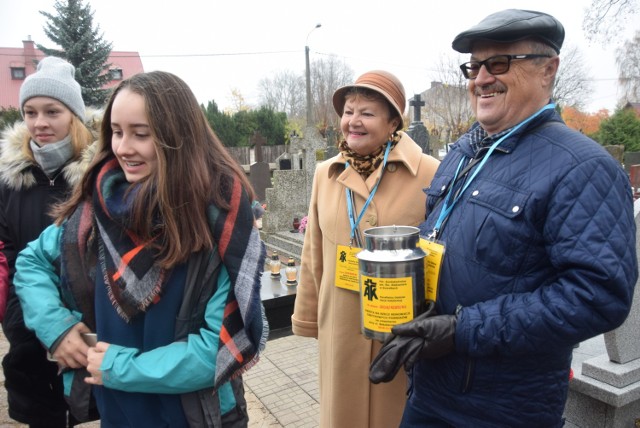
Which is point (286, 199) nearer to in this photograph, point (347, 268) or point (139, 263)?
point (347, 268)

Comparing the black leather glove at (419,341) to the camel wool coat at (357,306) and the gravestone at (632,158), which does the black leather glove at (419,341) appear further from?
the gravestone at (632,158)

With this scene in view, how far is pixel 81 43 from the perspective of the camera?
76.1 ft

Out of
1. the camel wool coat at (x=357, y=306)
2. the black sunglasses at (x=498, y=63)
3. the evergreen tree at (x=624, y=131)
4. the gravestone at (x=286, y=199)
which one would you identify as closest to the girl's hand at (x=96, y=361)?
the camel wool coat at (x=357, y=306)

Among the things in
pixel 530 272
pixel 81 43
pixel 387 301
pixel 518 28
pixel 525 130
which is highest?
pixel 81 43

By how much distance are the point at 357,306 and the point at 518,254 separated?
3.42 feet

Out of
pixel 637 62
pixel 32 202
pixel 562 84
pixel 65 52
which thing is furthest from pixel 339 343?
pixel 562 84

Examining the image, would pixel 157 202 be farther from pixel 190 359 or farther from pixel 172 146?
pixel 190 359

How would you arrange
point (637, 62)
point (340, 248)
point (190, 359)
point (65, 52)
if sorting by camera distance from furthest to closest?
point (637, 62) → point (65, 52) → point (340, 248) → point (190, 359)

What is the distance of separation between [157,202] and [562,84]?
1776 inches

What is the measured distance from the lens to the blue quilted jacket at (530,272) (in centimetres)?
126

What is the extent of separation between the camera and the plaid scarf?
4.92 feet

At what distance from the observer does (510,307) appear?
4.46 ft

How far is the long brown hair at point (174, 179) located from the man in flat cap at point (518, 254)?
2.47 feet

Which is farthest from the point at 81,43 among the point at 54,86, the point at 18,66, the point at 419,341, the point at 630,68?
the point at 630,68
